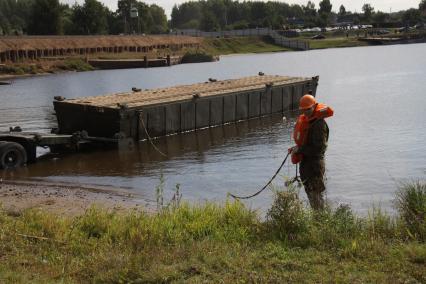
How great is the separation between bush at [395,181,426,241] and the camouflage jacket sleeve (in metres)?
1.60

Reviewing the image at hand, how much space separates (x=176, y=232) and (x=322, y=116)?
3404 mm

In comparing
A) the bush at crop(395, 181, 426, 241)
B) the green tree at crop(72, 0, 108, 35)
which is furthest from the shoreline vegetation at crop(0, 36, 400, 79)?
the bush at crop(395, 181, 426, 241)

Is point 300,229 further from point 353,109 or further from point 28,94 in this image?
point 28,94

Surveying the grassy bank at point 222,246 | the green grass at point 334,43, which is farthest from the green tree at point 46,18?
the grassy bank at point 222,246

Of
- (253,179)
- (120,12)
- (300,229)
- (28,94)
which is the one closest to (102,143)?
(253,179)

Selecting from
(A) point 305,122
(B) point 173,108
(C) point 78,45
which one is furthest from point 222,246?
(C) point 78,45

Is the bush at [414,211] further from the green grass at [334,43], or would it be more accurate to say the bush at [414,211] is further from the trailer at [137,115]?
the green grass at [334,43]

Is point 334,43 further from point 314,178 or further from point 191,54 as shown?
point 314,178

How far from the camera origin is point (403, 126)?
85.6 feet

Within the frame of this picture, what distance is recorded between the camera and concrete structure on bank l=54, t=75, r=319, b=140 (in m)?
22.2

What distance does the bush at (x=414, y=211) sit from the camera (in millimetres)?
8109

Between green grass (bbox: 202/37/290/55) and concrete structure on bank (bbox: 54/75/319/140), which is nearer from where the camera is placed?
concrete structure on bank (bbox: 54/75/319/140)

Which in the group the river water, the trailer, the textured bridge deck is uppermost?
the textured bridge deck

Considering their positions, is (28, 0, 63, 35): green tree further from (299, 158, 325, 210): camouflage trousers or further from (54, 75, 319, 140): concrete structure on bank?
(299, 158, 325, 210): camouflage trousers
